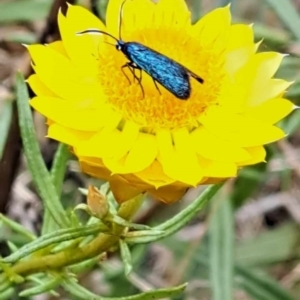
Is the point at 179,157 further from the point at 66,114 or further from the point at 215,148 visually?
the point at 66,114

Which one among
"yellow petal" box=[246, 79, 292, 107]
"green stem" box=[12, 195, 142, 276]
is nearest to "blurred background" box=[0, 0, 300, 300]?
"green stem" box=[12, 195, 142, 276]

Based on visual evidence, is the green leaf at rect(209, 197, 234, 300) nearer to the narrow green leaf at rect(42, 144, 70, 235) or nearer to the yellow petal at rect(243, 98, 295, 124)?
the narrow green leaf at rect(42, 144, 70, 235)

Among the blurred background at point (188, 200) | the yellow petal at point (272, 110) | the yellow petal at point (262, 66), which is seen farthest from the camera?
the blurred background at point (188, 200)

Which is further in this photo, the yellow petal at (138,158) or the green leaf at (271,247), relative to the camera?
the green leaf at (271,247)

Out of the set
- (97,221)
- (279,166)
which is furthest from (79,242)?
(279,166)

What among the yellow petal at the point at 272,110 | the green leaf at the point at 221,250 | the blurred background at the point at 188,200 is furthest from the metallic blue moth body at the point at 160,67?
the green leaf at the point at 221,250

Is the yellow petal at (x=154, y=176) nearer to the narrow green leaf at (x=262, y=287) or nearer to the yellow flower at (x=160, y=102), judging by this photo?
the yellow flower at (x=160, y=102)
